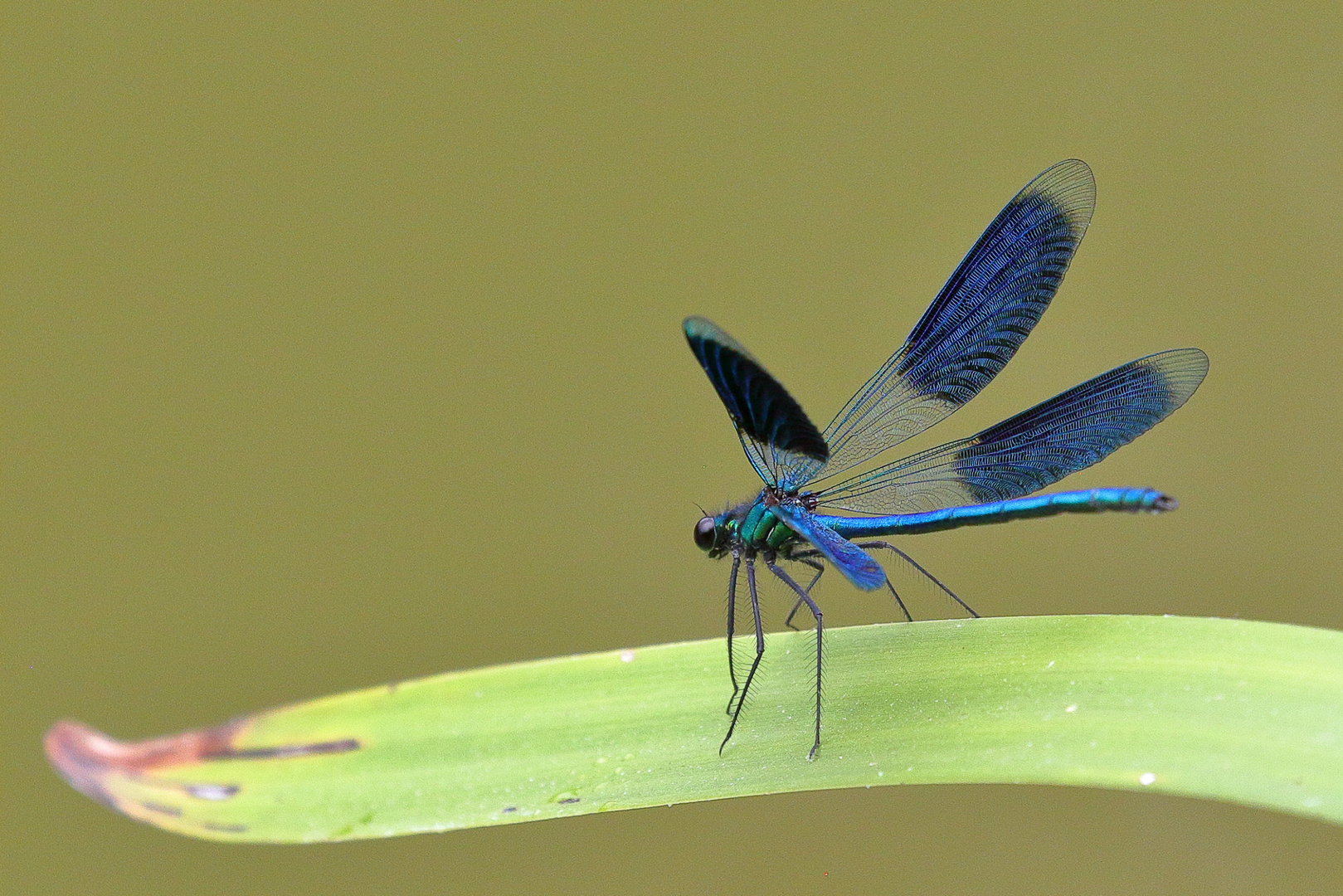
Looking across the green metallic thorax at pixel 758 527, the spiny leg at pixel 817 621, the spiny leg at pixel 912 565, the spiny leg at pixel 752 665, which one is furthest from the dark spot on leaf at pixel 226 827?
the spiny leg at pixel 912 565

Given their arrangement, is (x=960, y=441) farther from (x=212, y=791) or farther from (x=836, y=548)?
(x=212, y=791)

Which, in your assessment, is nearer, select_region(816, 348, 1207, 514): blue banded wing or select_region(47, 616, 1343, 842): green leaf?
select_region(47, 616, 1343, 842): green leaf

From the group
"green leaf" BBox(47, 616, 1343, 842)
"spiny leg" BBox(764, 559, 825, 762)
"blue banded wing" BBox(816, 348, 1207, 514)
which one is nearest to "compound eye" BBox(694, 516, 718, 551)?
"spiny leg" BBox(764, 559, 825, 762)

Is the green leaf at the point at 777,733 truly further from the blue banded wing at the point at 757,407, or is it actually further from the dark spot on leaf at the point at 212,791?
the blue banded wing at the point at 757,407

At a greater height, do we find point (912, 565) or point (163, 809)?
point (163, 809)

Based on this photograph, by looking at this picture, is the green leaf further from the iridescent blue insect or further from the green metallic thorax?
the green metallic thorax

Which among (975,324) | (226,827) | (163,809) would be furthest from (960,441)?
(163,809)

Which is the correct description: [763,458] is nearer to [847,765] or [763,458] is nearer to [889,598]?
[889,598]
